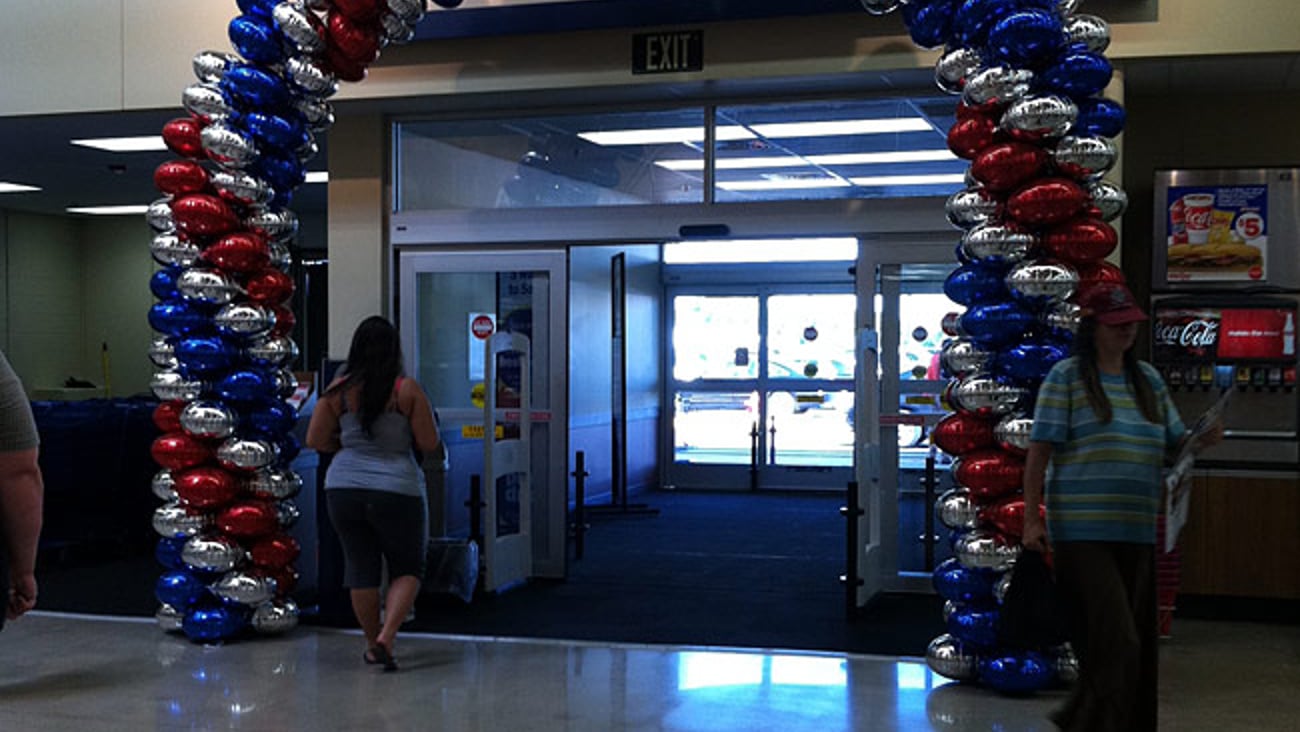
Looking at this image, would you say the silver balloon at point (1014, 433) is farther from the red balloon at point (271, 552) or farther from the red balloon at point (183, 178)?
the red balloon at point (183, 178)

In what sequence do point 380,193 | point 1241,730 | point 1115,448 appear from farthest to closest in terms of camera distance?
point 380,193 → point 1241,730 → point 1115,448

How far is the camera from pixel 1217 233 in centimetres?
706

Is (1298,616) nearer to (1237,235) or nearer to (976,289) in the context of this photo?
(1237,235)

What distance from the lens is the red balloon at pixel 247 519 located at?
6.30 meters

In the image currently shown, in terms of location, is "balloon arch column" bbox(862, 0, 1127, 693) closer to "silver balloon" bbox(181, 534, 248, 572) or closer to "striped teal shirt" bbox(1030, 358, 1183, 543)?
"striped teal shirt" bbox(1030, 358, 1183, 543)

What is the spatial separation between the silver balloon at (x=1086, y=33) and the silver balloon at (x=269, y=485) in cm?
391

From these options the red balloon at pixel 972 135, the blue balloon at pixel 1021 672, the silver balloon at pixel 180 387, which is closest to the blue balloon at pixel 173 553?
the silver balloon at pixel 180 387

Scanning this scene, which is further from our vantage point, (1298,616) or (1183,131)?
(1183,131)

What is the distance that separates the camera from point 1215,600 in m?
7.17

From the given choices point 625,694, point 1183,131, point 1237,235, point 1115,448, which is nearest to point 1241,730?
point 1115,448

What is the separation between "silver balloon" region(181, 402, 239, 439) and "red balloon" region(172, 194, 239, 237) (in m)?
0.79

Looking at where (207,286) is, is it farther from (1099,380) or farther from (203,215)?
(1099,380)

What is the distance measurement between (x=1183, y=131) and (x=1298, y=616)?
2.63 metres

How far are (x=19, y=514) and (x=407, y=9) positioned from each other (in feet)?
12.8
